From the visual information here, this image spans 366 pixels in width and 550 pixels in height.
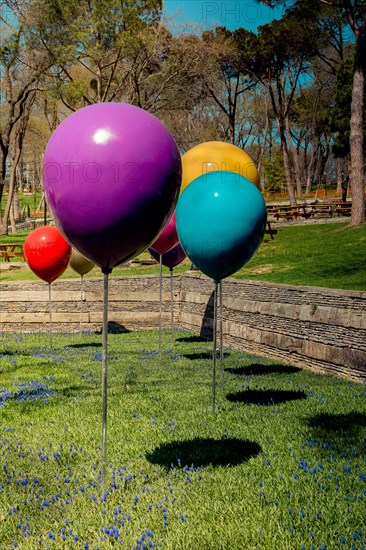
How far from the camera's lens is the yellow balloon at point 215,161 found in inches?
295

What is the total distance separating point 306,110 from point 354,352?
147 ft

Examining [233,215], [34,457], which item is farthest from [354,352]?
[34,457]

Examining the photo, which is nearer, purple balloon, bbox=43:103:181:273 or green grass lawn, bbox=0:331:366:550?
green grass lawn, bbox=0:331:366:550

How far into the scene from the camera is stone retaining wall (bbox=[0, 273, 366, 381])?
7.51 metres

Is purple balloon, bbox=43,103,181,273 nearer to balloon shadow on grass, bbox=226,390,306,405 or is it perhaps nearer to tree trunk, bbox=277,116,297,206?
balloon shadow on grass, bbox=226,390,306,405

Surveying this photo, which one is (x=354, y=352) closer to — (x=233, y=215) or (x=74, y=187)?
(x=233, y=215)

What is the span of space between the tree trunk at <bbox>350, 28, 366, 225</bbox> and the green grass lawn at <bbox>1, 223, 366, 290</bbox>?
114 cm

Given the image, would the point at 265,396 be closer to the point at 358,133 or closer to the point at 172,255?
the point at 172,255

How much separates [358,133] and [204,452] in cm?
1606

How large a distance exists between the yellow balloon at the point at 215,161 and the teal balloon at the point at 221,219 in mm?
2089

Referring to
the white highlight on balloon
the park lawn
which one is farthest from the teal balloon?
the park lawn

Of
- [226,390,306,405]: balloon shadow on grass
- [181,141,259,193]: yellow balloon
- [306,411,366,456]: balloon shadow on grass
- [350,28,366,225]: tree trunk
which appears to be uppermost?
[350,28,366,225]: tree trunk

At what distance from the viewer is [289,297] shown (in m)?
8.90

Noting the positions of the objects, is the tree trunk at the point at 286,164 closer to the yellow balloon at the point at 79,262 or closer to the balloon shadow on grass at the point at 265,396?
the yellow balloon at the point at 79,262
